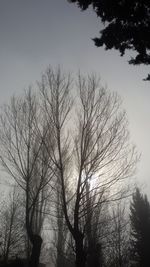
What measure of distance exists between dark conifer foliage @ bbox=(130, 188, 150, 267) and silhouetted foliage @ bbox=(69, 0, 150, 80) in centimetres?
2732

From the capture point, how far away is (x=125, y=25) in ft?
24.0

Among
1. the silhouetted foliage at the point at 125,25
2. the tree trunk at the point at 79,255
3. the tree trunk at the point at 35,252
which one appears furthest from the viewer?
the tree trunk at the point at 35,252

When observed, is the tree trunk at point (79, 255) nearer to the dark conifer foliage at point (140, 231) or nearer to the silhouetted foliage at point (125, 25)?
the silhouetted foliage at point (125, 25)

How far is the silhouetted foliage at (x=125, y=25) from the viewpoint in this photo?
22.8 feet

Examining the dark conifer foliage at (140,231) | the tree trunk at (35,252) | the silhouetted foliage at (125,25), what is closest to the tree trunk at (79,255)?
the tree trunk at (35,252)

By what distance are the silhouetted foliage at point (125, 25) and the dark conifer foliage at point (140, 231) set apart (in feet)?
89.6

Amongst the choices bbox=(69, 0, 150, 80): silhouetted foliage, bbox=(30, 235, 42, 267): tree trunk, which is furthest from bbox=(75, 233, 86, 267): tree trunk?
bbox=(69, 0, 150, 80): silhouetted foliage

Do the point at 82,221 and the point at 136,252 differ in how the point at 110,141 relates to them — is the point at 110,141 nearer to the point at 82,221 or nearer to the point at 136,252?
the point at 82,221

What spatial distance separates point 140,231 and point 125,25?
30354 mm

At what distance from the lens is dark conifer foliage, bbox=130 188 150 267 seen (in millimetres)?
30553

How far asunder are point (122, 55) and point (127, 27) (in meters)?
0.73

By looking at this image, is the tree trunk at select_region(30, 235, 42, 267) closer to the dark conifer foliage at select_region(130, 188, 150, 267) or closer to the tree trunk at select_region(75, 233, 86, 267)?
the tree trunk at select_region(75, 233, 86, 267)

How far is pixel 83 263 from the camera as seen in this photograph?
10805 mm

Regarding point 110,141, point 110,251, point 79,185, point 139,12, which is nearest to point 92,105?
point 110,141
